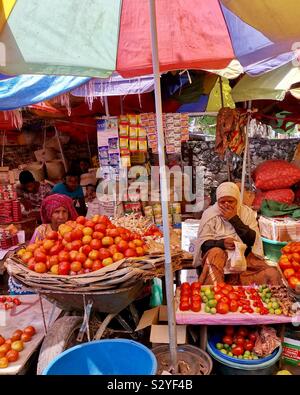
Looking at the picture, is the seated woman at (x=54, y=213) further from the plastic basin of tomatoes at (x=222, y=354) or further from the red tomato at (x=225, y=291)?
the plastic basin of tomatoes at (x=222, y=354)

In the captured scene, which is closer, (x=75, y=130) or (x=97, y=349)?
(x=97, y=349)

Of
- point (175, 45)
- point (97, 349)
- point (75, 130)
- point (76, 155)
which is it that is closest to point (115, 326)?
point (97, 349)

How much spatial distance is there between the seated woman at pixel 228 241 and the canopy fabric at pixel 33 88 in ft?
6.79

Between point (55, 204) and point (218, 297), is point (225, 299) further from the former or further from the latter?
point (55, 204)

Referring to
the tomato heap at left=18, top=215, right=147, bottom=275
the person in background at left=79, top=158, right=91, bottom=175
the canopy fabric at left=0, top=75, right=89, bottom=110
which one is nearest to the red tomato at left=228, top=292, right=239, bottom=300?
the tomato heap at left=18, top=215, right=147, bottom=275

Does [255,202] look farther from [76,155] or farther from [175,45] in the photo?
[76,155]

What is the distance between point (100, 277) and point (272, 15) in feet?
7.05

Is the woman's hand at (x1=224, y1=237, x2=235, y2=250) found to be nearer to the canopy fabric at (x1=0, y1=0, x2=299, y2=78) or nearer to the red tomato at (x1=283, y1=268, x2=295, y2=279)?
the red tomato at (x1=283, y1=268, x2=295, y2=279)

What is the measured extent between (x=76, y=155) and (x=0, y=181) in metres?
2.53

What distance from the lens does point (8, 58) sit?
234cm

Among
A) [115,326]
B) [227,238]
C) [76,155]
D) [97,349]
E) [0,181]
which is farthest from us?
[76,155]

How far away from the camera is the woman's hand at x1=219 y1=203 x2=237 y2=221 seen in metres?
3.51

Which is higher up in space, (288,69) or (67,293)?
(288,69)

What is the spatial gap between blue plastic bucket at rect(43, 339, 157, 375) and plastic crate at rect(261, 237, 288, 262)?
2.68 metres
